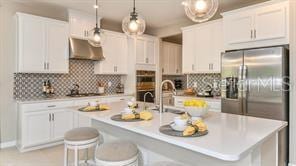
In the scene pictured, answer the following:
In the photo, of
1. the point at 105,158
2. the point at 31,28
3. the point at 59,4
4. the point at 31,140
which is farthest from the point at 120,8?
the point at 105,158

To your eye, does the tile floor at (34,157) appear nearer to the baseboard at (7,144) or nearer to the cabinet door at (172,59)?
the baseboard at (7,144)

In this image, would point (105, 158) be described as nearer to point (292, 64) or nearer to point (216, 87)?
point (292, 64)

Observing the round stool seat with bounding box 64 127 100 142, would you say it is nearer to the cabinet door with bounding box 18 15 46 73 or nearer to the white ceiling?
the cabinet door with bounding box 18 15 46 73

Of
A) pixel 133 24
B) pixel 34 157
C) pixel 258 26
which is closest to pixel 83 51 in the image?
pixel 133 24

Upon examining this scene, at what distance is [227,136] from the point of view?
130 centimetres

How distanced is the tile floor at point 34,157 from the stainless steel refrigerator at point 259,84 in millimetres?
2720

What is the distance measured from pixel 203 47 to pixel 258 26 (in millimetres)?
1231

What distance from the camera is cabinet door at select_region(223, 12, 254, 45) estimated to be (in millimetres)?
3184

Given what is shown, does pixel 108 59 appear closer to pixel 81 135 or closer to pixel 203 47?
pixel 203 47

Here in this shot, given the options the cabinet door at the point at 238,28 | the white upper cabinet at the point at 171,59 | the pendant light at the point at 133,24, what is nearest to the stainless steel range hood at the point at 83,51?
the pendant light at the point at 133,24

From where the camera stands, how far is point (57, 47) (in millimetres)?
3883

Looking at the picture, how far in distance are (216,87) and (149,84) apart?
175 centimetres

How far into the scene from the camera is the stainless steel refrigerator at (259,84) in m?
2.68

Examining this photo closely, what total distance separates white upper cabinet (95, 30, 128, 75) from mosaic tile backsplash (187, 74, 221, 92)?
170 centimetres
